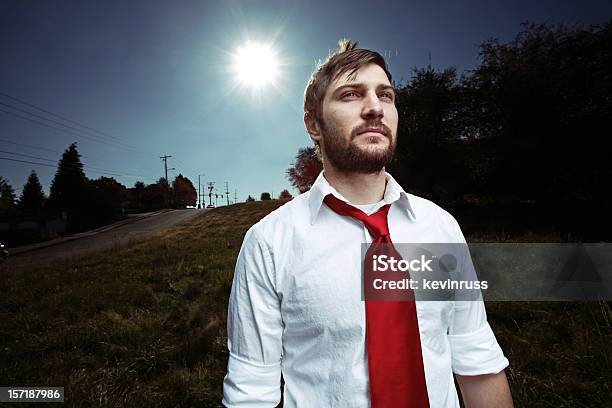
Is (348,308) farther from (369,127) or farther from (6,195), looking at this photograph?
(6,195)

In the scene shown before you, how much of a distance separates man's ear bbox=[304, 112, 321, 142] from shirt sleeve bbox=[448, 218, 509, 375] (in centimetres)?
140

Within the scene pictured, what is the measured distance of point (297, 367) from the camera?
1433 millimetres

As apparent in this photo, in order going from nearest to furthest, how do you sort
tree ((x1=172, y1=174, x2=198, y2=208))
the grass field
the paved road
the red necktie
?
the red necktie < the grass field < the paved road < tree ((x1=172, y1=174, x2=198, y2=208))

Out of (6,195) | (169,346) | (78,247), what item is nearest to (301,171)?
(78,247)

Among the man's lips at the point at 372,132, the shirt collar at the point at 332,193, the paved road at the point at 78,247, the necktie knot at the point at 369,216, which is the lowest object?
the necktie knot at the point at 369,216

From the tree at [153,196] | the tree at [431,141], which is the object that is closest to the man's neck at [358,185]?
the tree at [431,141]

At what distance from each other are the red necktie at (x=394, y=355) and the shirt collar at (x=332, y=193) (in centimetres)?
42

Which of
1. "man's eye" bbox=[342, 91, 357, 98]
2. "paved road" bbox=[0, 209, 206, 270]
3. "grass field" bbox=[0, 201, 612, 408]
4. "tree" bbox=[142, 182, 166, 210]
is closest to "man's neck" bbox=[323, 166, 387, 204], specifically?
"man's eye" bbox=[342, 91, 357, 98]

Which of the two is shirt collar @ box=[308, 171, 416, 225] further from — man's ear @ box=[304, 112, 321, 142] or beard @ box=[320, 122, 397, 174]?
man's ear @ box=[304, 112, 321, 142]

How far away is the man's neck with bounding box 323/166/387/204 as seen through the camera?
5.79 feet

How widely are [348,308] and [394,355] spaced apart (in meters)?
0.29

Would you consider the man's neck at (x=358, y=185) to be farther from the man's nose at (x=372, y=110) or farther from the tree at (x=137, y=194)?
the tree at (x=137, y=194)

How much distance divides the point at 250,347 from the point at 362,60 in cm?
184

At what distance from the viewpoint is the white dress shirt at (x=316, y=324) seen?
1367mm
